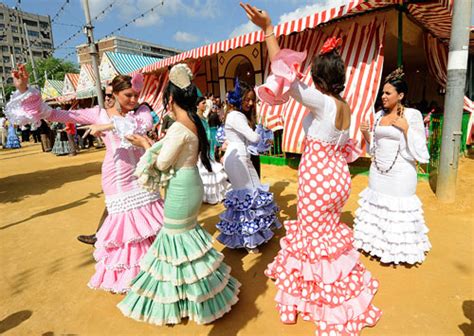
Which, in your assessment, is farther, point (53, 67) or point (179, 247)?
point (53, 67)

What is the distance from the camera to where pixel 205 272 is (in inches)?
91.5

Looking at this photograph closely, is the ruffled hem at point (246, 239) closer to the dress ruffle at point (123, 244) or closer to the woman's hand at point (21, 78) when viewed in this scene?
the dress ruffle at point (123, 244)

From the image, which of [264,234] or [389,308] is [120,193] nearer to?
[264,234]

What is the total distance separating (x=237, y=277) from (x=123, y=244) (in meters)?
1.28

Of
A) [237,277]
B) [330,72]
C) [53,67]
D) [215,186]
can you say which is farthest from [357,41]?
[53,67]

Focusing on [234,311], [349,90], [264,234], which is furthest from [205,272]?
[349,90]

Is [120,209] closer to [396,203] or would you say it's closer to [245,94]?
[245,94]

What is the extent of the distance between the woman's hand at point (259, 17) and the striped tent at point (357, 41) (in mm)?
4193

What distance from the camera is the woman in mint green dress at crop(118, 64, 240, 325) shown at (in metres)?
2.14

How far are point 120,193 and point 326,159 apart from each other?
1.99 metres

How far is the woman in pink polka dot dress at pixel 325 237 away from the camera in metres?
2.04

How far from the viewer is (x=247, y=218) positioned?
3.56 metres

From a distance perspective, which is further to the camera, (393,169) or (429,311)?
(393,169)

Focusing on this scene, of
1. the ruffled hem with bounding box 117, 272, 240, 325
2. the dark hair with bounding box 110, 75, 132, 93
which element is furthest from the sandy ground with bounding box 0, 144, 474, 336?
the dark hair with bounding box 110, 75, 132, 93
